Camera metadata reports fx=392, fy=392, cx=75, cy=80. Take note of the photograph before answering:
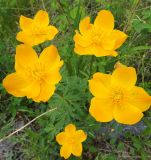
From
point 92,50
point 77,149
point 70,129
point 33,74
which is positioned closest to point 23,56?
point 33,74

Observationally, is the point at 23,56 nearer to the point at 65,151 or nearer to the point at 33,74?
the point at 33,74

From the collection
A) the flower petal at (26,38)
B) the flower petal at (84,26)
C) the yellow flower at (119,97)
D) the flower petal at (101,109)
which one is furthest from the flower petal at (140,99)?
the flower petal at (26,38)

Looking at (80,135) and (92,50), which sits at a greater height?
(92,50)

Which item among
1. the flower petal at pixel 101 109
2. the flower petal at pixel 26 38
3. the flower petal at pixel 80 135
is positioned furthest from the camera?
the flower petal at pixel 80 135

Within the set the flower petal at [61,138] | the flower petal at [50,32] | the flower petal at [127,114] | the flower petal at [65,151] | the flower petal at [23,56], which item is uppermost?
the flower petal at [50,32]

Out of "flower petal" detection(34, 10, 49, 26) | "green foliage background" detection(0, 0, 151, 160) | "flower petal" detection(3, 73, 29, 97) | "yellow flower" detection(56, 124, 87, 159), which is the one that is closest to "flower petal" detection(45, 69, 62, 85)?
"flower petal" detection(3, 73, 29, 97)

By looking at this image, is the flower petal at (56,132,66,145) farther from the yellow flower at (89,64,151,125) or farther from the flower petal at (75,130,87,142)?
the yellow flower at (89,64,151,125)

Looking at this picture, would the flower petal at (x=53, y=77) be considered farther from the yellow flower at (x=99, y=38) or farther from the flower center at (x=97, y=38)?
the flower center at (x=97, y=38)
